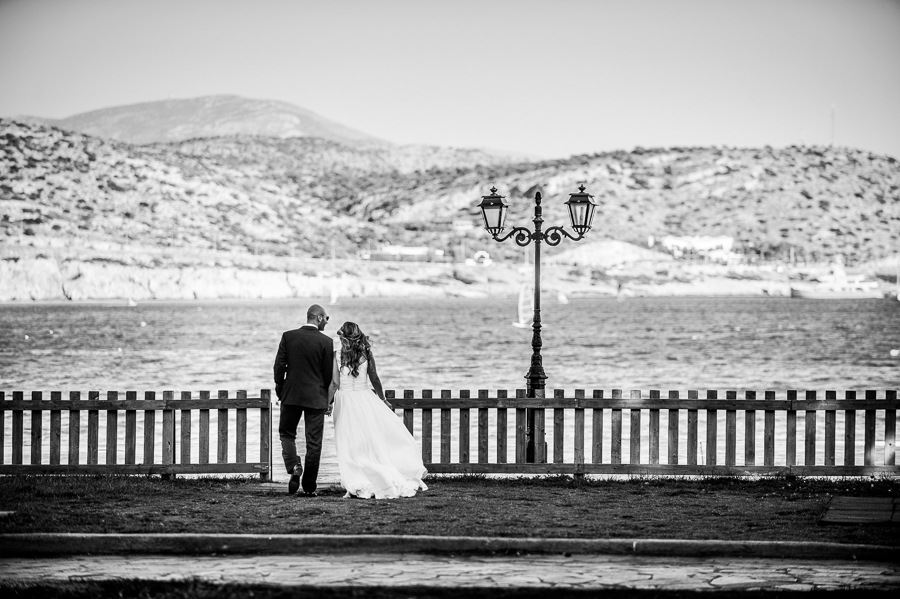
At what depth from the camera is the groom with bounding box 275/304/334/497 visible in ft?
35.9

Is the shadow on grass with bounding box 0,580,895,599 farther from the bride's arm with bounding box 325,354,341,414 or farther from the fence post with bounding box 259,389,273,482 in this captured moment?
the fence post with bounding box 259,389,273,482

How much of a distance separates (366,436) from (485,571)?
3.37 m

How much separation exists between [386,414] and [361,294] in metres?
175

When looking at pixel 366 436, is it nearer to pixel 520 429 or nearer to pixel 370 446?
pixel 370 446

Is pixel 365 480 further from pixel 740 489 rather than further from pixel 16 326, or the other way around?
pixel 16 326

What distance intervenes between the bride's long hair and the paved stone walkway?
2886 mm

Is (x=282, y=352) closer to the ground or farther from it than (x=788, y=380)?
farther from it

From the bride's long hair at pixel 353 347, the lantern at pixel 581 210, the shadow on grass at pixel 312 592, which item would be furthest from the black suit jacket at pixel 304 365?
the lantern at pixel 581 210

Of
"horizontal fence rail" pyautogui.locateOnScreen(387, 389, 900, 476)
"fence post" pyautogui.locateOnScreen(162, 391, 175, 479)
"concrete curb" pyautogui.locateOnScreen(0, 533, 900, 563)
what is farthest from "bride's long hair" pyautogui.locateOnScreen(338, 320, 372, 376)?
"concrete curb" pyautogui.locateOnScreen(0, 533, 900, 563)

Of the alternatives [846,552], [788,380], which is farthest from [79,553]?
[788,380]

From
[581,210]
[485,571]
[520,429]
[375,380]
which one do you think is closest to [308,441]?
[375,380]

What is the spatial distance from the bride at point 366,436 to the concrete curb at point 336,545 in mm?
2275

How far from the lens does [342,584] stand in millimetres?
7535

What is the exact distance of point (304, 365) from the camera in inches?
433
